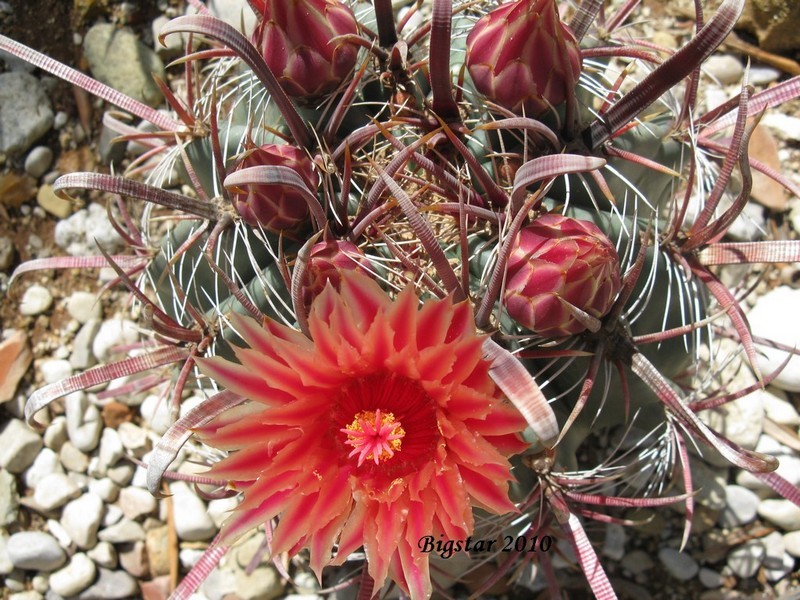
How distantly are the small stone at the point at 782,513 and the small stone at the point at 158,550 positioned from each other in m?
1.37

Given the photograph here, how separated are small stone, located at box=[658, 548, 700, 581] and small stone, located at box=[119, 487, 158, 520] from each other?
1.20 metres

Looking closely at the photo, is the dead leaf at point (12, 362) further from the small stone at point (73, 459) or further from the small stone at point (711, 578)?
the small stone at point (711, 578)

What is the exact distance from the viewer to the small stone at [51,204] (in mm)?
2082

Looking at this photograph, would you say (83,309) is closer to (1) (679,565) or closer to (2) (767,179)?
(1) (679,565)

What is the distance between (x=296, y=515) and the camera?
96 centimetres

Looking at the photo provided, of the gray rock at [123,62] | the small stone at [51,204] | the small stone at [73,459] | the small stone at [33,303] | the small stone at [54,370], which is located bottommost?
the small stone at [73,459]

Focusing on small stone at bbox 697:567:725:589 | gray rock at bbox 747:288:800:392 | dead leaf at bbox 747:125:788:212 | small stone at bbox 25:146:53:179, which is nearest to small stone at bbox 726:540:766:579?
small stone at bbox 697:567:725:589

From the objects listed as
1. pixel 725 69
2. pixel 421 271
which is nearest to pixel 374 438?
pixel 421 271

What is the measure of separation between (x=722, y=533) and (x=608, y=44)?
110 centimetres

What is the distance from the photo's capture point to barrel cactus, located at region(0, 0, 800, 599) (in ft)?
3.05

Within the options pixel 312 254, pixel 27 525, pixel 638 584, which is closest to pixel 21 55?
pixel 312 254

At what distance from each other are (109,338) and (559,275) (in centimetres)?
137

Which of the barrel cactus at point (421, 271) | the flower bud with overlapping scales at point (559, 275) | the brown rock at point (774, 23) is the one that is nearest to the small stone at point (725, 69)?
the brown rock at point (774, 23)

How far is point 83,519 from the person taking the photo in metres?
1.82
